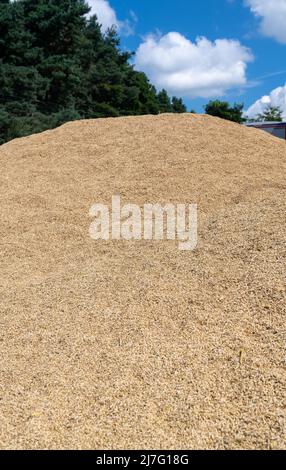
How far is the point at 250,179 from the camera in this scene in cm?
544

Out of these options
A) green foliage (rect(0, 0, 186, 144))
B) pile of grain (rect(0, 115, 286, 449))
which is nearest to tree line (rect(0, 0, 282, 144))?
green foliage (rect(0, 0, 186, 144))

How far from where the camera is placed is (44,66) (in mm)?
16156

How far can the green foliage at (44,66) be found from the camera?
1498 cm

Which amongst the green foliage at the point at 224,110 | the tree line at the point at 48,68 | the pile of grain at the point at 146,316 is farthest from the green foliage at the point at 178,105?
the pile of grain at the point at 146,316

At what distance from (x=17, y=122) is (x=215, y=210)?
11.5 m

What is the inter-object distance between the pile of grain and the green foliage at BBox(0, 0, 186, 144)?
10.3 meters

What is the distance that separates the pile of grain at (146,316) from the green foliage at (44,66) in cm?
1035

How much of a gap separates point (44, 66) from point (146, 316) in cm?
1533

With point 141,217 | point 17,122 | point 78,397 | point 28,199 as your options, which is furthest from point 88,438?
point 17,122

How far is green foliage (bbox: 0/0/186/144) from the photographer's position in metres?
15.0

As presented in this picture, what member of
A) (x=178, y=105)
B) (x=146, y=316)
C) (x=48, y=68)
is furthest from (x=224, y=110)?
(x=146, y=316)

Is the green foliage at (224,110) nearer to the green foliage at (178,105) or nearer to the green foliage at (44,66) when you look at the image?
the green foliage at (178,105)

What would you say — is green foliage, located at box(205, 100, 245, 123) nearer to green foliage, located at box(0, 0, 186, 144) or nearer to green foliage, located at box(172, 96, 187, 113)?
green foliage, located at box(172, 96, 187, 113)
